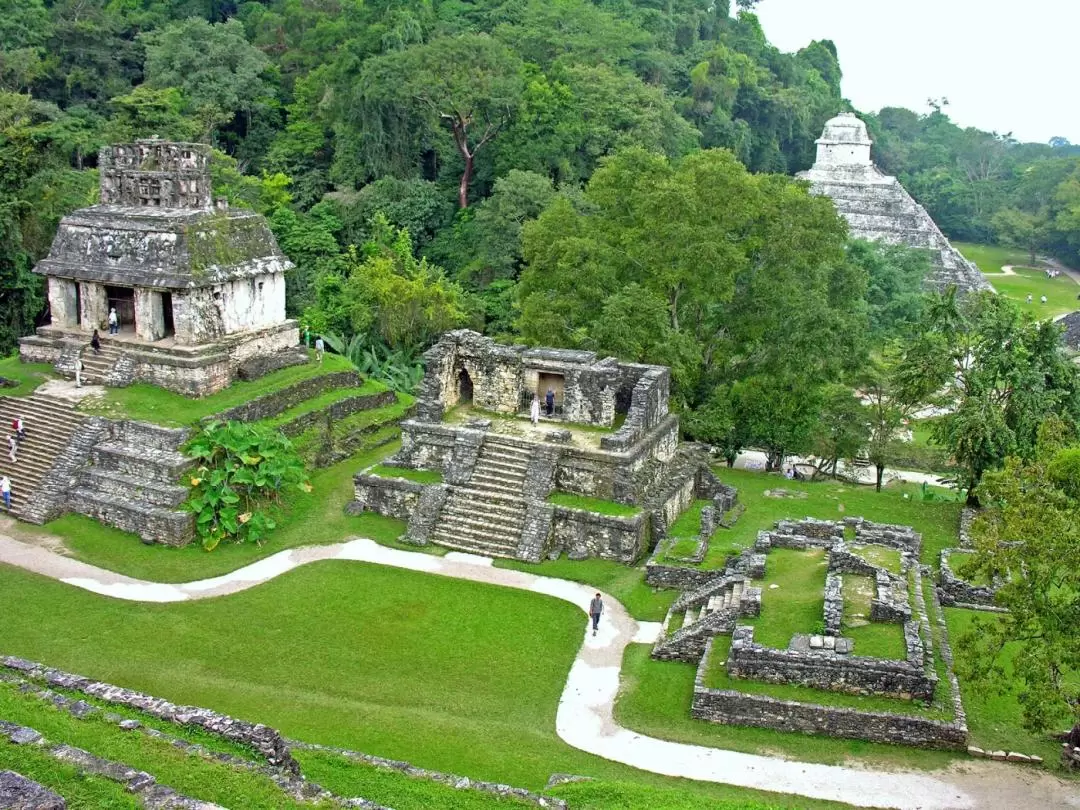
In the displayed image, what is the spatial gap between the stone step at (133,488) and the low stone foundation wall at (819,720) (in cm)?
1013

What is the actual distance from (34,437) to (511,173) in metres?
19.8

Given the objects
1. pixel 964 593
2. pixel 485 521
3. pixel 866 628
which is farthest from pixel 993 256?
pixel 866 628

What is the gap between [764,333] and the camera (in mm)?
24672

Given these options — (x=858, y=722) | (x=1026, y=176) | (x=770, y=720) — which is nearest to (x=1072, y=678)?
(x=858, y=722)

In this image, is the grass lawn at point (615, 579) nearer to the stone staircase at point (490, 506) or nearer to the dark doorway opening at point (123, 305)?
the stone staircase at point (490, 506)

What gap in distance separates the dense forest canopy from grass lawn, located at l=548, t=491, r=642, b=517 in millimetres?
4761

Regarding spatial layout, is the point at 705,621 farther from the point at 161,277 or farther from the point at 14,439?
the point at 14,439

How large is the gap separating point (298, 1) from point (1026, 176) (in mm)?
47130

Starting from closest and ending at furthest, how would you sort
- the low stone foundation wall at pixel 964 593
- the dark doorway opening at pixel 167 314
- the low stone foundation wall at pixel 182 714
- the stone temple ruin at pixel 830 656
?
1. the low stone foundation wall at pixel 182 714
2. the stone temple ruin at pixel 830 656
3. the low stone foundation wall at pixel 964 593
4. the dark doorway opening at pixel 167 314

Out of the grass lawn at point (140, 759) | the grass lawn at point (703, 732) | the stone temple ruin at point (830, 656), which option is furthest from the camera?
the stone temple ruin at point (830, 656)

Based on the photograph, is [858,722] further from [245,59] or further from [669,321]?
[245,59]

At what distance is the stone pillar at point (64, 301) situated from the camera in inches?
904

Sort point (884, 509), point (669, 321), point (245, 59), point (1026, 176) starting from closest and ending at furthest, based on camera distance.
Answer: point (884, 509) → point (669, 321) → point (245, 59) → point (1026, 176)

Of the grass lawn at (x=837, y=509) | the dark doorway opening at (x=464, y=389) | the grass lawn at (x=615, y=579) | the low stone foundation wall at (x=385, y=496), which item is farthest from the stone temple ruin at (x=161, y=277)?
the grass lawn at (x=837, y=509)
